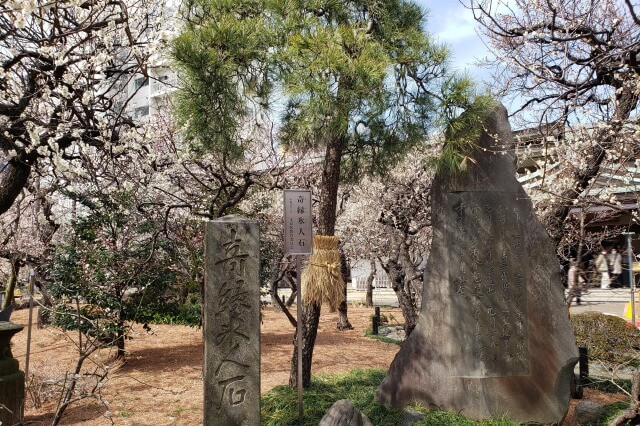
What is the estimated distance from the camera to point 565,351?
5.55m

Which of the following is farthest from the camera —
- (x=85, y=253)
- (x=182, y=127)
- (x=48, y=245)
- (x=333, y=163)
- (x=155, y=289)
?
(x=48, y=245)

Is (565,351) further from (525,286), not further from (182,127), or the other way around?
(182,127)

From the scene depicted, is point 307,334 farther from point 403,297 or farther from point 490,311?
point 403,297

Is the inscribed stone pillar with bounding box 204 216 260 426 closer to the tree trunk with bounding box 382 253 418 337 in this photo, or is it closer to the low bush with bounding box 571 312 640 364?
the tree trunk with bounding box 382 253 418 337

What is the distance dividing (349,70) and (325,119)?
56 cm

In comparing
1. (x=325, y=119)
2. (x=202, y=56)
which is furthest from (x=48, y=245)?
(x=325, y=119)

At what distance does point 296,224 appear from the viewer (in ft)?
18.7

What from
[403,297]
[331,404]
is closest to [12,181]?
[331,404]

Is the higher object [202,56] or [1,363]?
[202,56]

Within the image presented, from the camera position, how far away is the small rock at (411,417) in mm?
5207

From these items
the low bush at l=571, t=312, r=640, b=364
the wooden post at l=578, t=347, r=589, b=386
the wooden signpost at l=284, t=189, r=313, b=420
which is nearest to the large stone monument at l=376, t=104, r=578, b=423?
the wooden signpost at l=284, t=189, r=313, b=420

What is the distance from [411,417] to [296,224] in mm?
2415

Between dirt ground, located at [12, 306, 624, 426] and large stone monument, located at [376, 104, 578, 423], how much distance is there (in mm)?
1109

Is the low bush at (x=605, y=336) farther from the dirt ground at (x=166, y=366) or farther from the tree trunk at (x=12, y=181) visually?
the tree trunk at (x=12, y=181)
